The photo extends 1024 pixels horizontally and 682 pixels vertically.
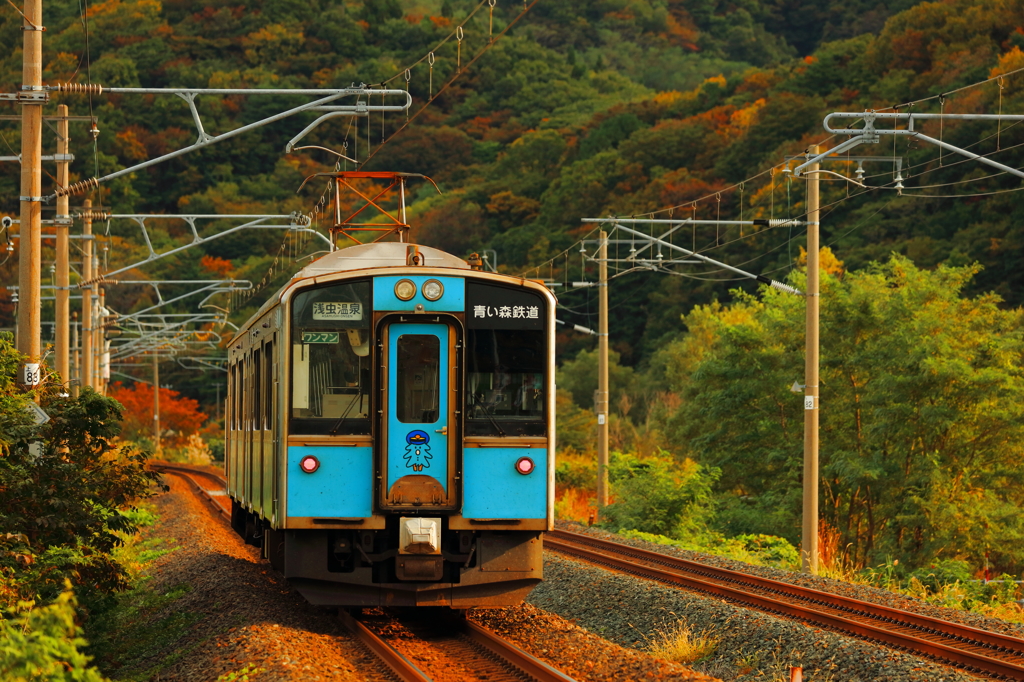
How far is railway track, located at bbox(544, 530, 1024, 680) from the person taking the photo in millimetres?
10830

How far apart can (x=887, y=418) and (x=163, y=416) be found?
51.7 meters

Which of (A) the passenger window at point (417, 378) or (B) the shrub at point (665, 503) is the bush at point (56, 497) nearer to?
(A) the passenger window at point (417, 378)

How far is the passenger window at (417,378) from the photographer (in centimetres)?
1105

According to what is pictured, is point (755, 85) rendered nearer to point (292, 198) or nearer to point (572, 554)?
point (292, 198)

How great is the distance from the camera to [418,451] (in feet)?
36.1

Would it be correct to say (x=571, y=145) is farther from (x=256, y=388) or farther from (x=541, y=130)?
(x=256, y=388)

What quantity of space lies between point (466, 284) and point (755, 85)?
62894 mm

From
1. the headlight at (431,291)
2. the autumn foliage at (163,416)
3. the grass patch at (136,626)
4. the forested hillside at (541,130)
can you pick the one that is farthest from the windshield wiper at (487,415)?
the autumn foliage at (163,416)

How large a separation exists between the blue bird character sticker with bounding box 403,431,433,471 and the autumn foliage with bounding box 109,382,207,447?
59075mm

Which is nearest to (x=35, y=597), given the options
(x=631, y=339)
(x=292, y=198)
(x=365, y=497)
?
(x=365, y=497)

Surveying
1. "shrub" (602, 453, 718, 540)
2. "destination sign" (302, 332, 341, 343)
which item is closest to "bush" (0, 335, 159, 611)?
"destination sign" (302, 332, 341, 343)

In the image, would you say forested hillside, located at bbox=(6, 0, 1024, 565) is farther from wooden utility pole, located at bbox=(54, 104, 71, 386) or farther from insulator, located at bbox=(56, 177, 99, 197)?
insulator, located at bbox=(56, 177, 99, 197)

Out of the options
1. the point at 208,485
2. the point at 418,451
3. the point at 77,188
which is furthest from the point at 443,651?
the point at 208,485

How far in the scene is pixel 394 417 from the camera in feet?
36.0
